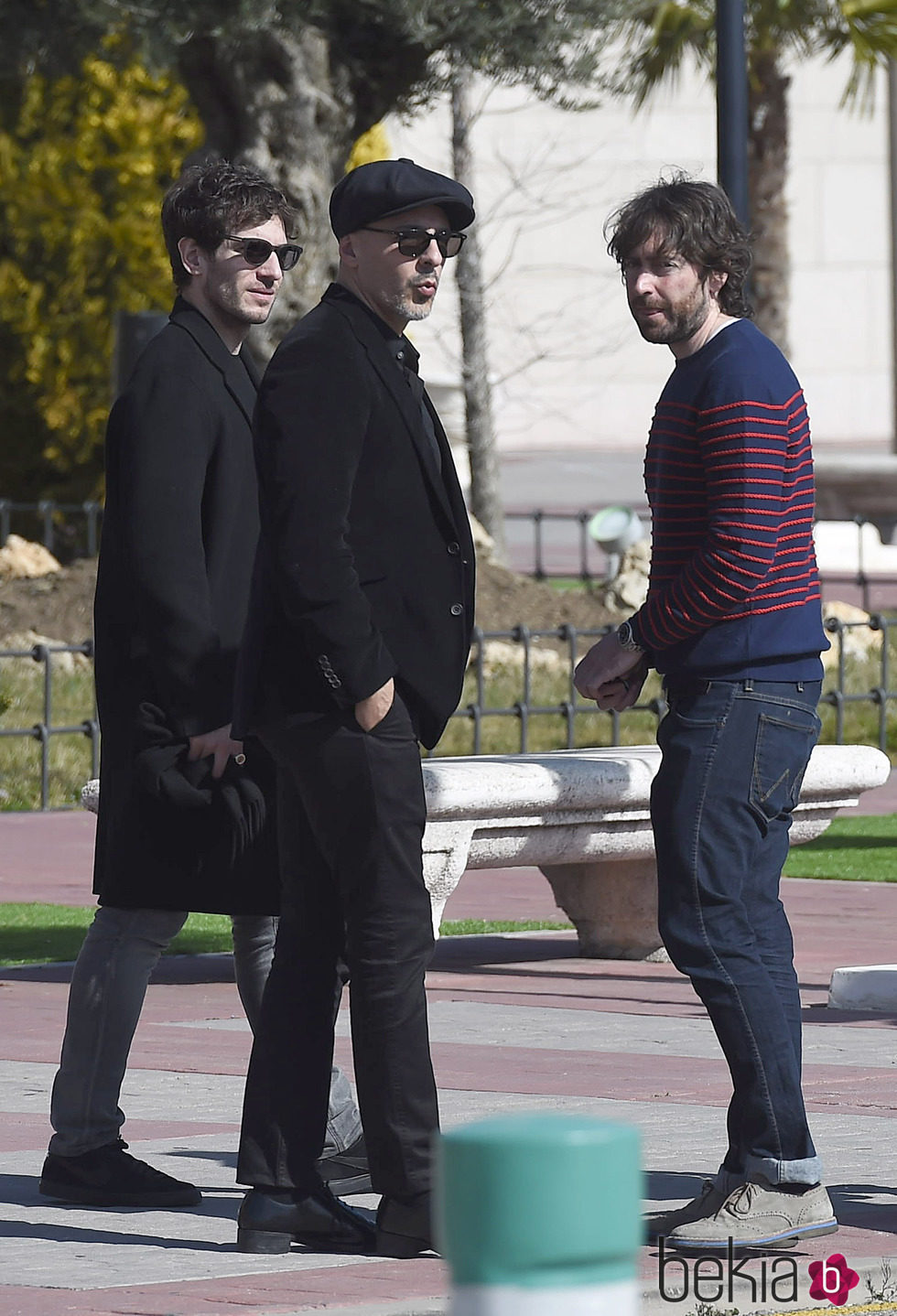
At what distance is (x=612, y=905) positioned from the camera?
8625 millimetres

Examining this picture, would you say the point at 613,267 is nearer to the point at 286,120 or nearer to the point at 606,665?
the point at 286,120

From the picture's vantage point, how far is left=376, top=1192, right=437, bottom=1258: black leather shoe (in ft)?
15.0

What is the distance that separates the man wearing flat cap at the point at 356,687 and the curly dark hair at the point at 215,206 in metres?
0.49

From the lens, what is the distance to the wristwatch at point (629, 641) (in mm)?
4785

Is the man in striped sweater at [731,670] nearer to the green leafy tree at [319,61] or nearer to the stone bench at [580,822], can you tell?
the stone bench at [580,822]

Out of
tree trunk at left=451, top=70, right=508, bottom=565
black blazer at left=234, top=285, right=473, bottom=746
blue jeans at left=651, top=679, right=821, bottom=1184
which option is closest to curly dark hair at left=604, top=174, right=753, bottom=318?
black blazer at left=234, top=285, right=473, bottom=746

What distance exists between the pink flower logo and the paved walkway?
0.02 m

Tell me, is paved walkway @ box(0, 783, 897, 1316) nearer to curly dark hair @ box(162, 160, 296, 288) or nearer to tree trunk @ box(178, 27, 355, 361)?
curly dark hair @ box(162, 160, 296, 288)

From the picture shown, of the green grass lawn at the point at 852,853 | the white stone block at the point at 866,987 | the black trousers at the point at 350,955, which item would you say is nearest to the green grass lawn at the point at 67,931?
the green grass lawn at the point at 852,853

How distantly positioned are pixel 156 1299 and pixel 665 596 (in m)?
1.53

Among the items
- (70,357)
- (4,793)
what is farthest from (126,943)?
(70,357)

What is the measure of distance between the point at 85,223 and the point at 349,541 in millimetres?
20915

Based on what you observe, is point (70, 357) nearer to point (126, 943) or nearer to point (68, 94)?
point (68, 94)

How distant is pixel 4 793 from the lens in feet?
42.7
